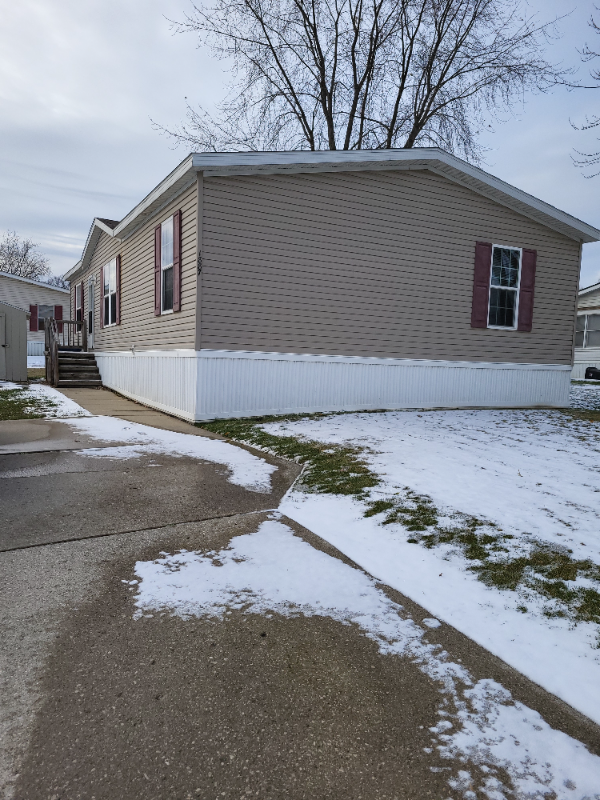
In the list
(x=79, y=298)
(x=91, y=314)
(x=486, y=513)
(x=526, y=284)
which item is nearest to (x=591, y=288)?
(x=526, y=284)

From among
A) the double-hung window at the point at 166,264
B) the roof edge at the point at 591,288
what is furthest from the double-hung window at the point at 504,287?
the roof edge at the point at 591,288

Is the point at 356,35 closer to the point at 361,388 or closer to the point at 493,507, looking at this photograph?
the point at 361,388

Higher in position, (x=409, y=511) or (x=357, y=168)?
(x=357, y=168)

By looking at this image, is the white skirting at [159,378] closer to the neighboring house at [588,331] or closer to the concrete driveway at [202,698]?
the concrete driveway at [202,698]

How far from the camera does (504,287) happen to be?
1120 centimetres

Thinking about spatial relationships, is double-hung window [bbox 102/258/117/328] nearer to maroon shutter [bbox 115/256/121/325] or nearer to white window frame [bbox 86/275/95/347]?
maroon shutter [bbox 115/256/121/325]

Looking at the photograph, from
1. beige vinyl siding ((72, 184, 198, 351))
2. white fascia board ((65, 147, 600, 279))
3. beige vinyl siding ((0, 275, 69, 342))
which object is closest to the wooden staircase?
beige vinyl siding ((72, 184, 198, 351))

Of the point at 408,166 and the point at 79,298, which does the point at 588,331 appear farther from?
the point at 79,298

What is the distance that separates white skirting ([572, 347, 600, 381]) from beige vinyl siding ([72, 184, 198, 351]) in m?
20.3

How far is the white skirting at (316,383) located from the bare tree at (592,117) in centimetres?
488

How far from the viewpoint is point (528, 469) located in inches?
209

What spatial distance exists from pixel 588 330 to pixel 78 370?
21.9 metres

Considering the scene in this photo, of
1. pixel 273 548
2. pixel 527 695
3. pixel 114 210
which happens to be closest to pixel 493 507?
pixel 273 548

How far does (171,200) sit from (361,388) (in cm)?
526
